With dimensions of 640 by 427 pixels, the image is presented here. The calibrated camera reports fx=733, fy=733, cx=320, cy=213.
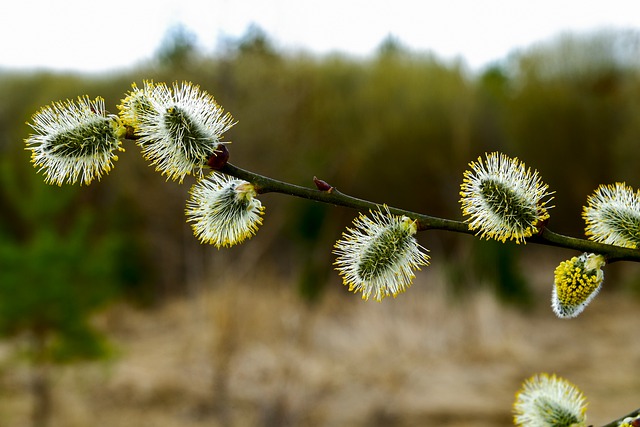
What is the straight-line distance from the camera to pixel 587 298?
83 cm

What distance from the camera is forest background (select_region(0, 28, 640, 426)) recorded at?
538 cm

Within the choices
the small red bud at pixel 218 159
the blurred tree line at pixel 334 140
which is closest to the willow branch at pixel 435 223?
the small red bud at pixel 218 159

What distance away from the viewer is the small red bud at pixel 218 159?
0.80 meters

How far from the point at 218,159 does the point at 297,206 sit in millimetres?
7297

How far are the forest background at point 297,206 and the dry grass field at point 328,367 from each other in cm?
3

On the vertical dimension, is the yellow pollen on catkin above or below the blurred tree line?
below

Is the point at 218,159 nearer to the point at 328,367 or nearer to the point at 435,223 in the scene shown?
the point at 435,223

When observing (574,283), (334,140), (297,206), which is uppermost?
(334,140)

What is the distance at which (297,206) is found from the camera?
26.6 ft

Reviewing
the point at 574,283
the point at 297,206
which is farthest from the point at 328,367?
the point at 574,283

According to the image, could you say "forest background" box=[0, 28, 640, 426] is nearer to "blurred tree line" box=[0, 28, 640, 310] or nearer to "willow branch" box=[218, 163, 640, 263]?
"blurred tree line" box=[0, 28, 640, 310]

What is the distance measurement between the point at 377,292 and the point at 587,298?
238 mm

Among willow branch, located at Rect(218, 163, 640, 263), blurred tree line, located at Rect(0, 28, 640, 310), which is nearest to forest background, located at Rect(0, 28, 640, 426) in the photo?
blurred tree line, located at Rect(0, 28, 640, 310)

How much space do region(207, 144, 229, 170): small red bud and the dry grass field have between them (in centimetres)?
439
